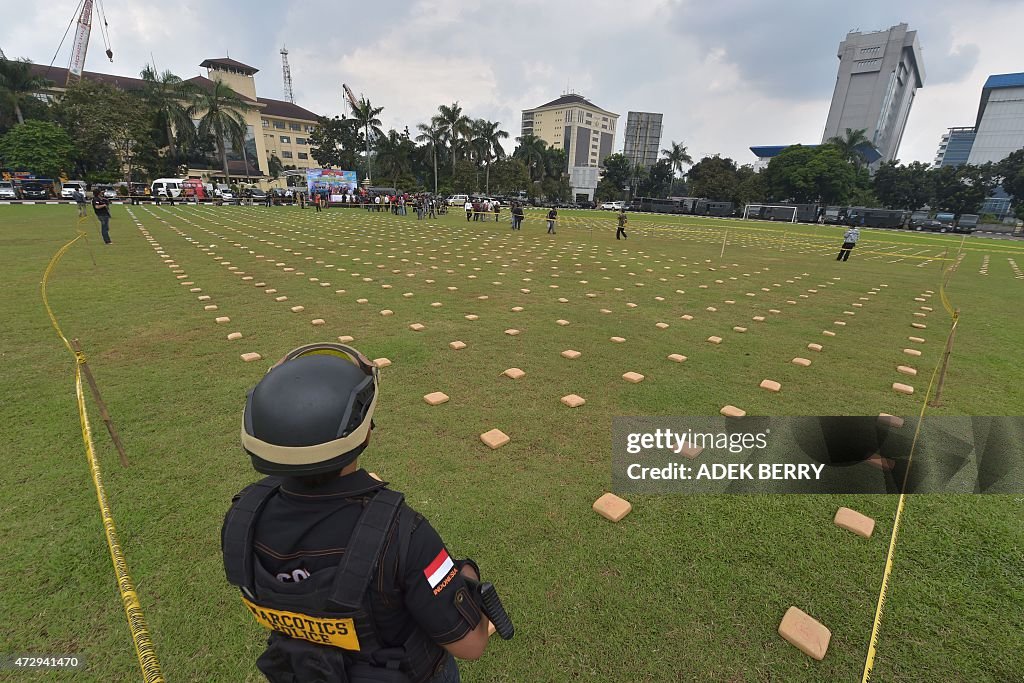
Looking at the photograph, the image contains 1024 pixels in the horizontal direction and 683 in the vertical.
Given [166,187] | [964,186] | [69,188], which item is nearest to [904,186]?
[964,186]

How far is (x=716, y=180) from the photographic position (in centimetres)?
6159

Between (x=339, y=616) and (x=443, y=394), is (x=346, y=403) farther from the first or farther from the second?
(x=443, y=394)

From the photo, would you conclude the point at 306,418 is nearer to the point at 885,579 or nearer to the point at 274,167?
the point at 885,579

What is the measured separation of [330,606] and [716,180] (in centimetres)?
7198

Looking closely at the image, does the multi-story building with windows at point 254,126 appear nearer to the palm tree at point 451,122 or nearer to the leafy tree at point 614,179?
the palm tree at point 451,122

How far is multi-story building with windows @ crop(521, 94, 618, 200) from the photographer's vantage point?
120m

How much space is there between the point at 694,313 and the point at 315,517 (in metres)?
7.45

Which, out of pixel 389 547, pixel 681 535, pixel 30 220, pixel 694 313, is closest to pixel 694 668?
pixel 681 535

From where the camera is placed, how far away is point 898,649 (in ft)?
6.60

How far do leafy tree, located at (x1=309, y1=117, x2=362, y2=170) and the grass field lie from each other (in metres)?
63.2

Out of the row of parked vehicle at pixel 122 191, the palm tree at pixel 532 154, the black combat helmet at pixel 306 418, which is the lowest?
the black combat helmet at pixel 306 418

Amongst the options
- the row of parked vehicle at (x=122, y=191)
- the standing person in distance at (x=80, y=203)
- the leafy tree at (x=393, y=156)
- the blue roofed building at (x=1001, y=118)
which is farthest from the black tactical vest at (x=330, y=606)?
the blue roofed building at (x=1001, y=118)

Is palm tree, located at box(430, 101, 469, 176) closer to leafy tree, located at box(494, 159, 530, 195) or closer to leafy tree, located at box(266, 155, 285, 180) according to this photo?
leafy tree, located at box(494, 159, 530, 195)

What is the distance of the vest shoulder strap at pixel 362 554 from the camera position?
3.11ft
